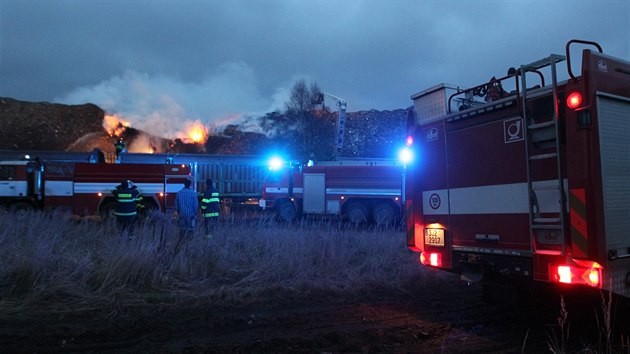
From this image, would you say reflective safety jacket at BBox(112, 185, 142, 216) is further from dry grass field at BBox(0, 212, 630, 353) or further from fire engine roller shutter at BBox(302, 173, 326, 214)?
fire engine roller shutter at BBox(302, 173, 326, 214)

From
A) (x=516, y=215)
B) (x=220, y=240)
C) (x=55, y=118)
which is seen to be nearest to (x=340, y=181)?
(x=220, y=240)

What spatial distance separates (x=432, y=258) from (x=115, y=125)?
46466 millimetres

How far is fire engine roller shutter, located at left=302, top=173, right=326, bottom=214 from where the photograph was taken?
62.9 feet

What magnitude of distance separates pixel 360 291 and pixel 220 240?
2858 mm

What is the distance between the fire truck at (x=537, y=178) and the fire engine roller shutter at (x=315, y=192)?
1352cm

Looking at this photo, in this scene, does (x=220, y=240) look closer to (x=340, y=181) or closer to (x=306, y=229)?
(x=306, y=229)

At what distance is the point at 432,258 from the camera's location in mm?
5531

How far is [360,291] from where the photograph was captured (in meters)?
6.71

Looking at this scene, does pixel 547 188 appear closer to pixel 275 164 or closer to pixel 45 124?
pixel 275 164

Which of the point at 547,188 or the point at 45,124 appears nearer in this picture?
the point at 547,188

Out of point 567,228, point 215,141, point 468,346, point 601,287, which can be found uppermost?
point 215,141

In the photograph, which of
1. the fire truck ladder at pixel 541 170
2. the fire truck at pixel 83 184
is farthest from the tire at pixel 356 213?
the fire truck ladder at pixel 541 170

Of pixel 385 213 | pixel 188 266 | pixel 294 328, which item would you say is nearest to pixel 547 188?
pixel 294 328

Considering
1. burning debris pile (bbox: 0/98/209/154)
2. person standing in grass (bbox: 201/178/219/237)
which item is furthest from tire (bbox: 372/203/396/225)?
burning debris pile (bbox: 0/98/209/154)
